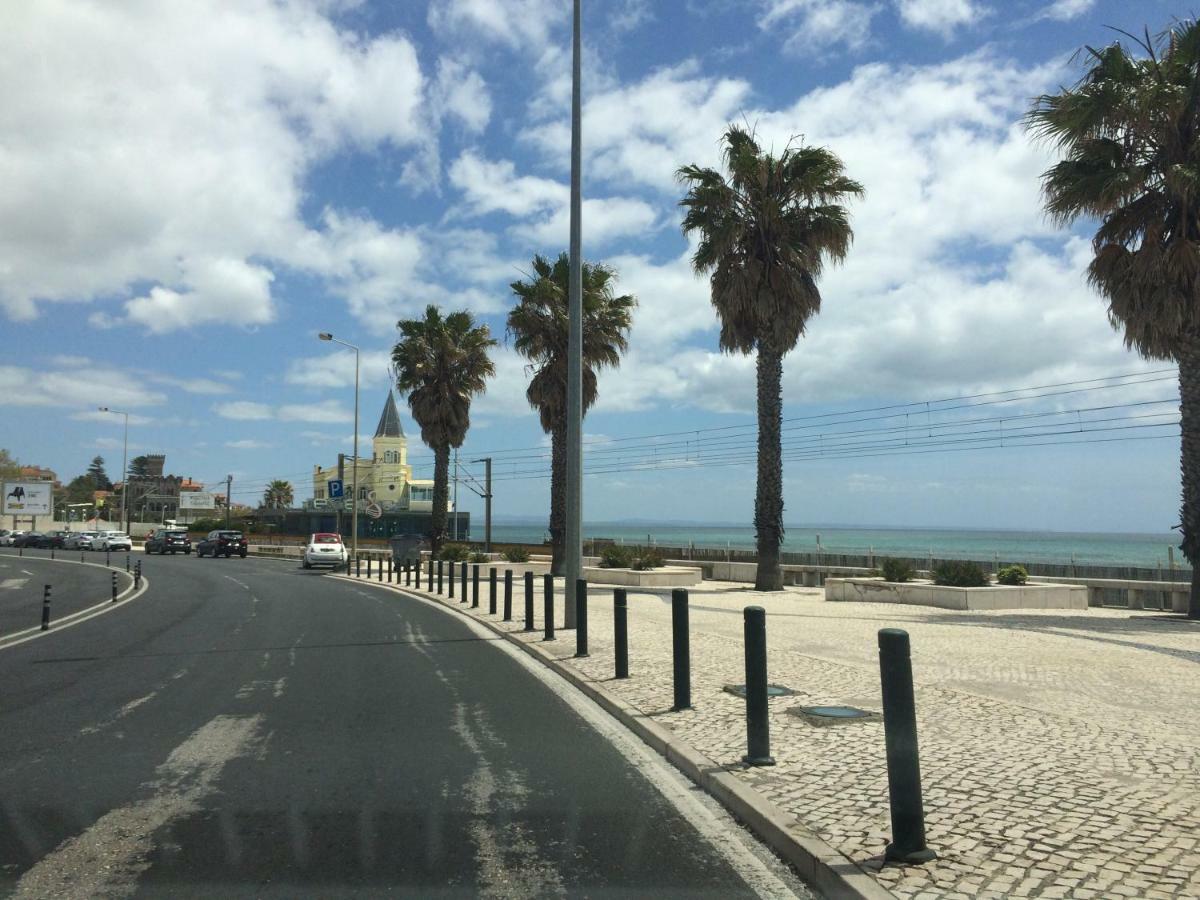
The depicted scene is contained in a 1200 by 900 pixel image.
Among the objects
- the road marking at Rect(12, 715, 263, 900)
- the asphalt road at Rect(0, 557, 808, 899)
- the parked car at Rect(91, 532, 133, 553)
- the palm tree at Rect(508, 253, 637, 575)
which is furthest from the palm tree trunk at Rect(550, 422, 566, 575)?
the parked car at Rect(91, 532, 133, 553)

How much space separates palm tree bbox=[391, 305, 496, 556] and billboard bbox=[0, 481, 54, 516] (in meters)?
59.1

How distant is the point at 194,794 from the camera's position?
5.79 meters

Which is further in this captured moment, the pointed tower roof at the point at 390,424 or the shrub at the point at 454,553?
the pointed tower roof at the point at 390,424

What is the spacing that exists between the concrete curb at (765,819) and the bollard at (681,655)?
380 mm

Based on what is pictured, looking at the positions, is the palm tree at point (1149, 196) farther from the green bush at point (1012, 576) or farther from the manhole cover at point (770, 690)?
the manhole cover at point (770, 690)

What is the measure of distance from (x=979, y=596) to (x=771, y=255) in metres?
10.8

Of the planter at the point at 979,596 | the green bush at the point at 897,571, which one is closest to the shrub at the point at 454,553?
the green bush at the point at 897,571

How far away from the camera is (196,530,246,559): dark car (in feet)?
186

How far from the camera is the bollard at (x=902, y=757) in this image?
4426mm

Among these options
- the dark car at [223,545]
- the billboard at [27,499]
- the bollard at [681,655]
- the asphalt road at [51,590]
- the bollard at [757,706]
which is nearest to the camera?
the bollard at [757,706]

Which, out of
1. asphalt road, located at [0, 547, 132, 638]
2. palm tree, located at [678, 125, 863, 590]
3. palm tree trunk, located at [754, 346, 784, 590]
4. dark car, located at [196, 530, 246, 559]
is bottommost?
asphalt road, located at [0, 547, 132, 638]

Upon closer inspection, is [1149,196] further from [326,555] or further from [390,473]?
[390,473]

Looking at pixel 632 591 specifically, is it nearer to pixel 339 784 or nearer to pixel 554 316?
pixel 554 316

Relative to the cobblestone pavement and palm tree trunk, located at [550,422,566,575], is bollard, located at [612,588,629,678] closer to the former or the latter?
the cobblestone pavement
